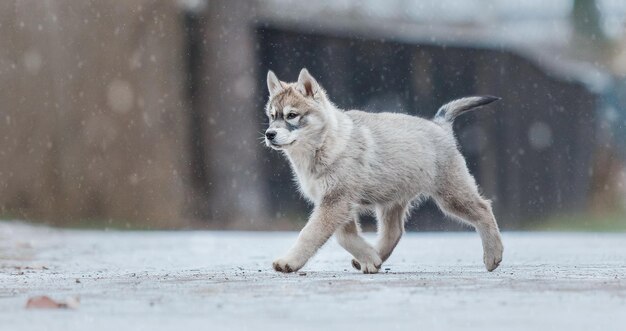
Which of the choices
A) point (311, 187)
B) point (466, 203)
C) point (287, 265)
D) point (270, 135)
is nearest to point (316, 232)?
point (287, 265)

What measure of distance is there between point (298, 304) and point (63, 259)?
488 cm

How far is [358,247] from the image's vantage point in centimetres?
670

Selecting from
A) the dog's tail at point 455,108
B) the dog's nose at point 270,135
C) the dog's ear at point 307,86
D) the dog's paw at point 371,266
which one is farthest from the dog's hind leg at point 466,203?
the dog's nose at point 270,135

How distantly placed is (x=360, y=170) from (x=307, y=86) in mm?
587

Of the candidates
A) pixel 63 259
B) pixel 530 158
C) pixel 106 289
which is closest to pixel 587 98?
pixel 530 158

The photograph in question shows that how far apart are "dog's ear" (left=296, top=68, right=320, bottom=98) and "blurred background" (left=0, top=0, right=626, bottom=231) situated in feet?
26.5

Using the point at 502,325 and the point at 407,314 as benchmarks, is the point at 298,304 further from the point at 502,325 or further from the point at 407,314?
the point at 502,325

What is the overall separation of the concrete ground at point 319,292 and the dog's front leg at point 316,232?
12cm

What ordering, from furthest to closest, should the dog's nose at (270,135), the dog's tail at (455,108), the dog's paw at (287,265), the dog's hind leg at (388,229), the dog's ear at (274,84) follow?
the dog's tail at (455,108), the dog's hind leg at (388,229), the dog's ear at (274,84), the dog's nose at (270,135), the dog's paw at (287,265)

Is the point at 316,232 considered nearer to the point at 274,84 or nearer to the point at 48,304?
the point at 274,84

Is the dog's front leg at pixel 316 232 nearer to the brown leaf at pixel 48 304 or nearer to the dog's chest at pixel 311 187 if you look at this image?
the dog's chest at pixel 311 187

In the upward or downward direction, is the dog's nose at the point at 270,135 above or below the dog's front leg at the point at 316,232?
above

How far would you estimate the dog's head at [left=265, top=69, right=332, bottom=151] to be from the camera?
21.7 feet

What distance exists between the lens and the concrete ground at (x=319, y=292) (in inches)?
159
